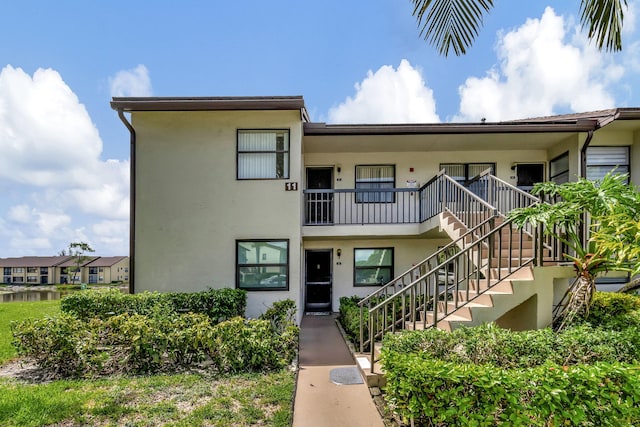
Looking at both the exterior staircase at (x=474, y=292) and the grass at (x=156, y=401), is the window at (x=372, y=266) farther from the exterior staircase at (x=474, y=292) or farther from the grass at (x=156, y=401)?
the grass at (x=156, y=401)

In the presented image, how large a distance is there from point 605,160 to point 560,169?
1.20 m

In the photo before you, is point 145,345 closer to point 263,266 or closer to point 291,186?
point 263,266

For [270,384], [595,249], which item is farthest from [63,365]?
[595,249]

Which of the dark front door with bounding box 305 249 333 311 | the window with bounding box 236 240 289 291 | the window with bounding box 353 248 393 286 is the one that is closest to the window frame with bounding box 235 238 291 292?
the window with bounding box 236 240 289 291

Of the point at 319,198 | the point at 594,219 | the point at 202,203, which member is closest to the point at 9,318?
the point at 202,203

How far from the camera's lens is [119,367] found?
5.66 metres

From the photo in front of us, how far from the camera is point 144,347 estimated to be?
5527 mm

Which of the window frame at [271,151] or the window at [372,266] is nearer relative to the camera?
the window frame at [271,151]

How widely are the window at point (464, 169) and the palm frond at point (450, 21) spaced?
6.13 m

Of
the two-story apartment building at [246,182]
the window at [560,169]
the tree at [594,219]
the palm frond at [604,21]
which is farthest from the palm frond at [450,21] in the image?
the window at [560,169]

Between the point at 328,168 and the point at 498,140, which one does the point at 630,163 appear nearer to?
the point at 498,140

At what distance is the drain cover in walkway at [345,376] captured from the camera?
5.19m

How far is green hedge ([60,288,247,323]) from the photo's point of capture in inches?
284

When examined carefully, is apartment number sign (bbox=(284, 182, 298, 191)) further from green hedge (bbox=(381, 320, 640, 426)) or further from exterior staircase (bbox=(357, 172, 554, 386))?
green hedge (bbox=(381, 320, 640, 426))
